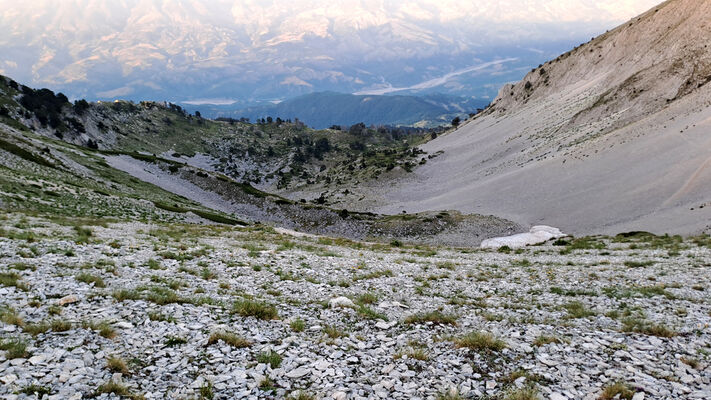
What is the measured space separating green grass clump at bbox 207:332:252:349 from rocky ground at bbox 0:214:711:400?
37 mm

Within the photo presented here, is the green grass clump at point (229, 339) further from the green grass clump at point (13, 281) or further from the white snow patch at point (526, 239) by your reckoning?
the white snow patch at point (526, 239)

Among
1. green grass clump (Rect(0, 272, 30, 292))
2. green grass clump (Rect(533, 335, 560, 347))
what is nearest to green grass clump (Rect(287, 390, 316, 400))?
green grass clump (Rect(533, 335, 560, 347))

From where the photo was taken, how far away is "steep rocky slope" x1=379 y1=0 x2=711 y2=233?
207 ft

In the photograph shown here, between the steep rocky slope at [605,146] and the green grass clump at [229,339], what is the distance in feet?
178

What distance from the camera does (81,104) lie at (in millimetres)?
167125

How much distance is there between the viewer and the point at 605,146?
8738 cm

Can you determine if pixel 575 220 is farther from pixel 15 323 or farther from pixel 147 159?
pixel 147 159

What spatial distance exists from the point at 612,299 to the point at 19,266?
2755 cm

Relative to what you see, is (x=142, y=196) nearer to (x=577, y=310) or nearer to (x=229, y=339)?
(x=229, y=339)

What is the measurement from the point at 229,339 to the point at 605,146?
98807mm

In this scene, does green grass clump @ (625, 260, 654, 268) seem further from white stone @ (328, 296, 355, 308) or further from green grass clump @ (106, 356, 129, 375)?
green grass clump @ (106, 356, 129, 375)

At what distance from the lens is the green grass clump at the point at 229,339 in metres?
11.3

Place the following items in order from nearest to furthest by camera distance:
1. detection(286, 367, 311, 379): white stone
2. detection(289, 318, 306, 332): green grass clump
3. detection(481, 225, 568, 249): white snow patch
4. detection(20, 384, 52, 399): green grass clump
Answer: detection(20, 384, 52, 399): green grass clump, detection(286, 367, 311, 379): white stone, detection(289, 318, 306, 332): green grass clump, detection(481, 225, 568, 249): white snow patch

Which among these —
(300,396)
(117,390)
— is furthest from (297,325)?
(117,390)
